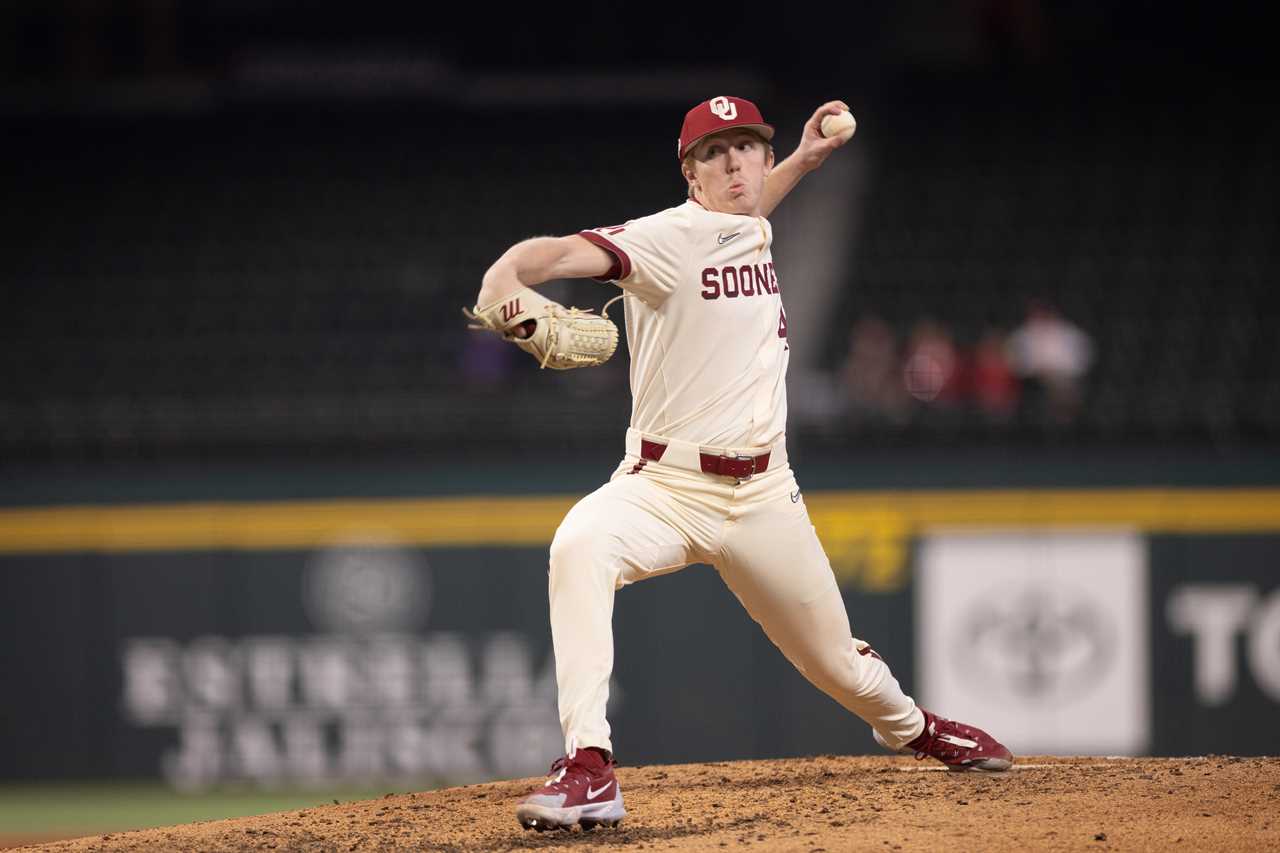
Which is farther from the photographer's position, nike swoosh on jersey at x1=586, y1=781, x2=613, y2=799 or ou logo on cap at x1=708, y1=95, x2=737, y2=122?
ou logo on cap at x1=708, y1=95, x2=737, y2=122

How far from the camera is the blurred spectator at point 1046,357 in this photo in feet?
34.9

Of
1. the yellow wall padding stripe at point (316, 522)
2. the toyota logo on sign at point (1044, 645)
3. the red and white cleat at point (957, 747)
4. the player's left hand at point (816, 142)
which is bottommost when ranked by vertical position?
the toyota logo on sign at point (1044, 645)

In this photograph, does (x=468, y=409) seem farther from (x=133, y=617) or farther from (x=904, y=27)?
(x=904, y=27)

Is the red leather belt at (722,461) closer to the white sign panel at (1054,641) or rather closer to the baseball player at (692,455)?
the baseball player at (692,455)

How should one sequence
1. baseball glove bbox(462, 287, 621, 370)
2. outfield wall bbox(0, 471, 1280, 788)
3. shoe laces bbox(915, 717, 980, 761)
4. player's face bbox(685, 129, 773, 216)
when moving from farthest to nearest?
outfield wall bbox(0, 471, 1280, 788)
shoe laces bbox(915, 717, 980, 761)
player's face bbox(685, 129, 773, 216)
baseball glove bbox(462, 287, 621, 370)

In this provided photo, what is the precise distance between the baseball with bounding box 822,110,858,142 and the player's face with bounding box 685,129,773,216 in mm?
379

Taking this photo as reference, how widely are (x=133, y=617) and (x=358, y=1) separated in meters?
8.07

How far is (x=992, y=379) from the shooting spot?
34.7ft

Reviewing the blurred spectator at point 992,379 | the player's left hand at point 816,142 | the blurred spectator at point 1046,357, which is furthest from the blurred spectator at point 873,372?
the player's left hand at point 816,142

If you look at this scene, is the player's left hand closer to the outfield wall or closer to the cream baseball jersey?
the cream baseball jersey

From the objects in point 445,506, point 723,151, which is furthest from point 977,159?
point 723,151

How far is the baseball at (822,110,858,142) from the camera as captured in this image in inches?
185

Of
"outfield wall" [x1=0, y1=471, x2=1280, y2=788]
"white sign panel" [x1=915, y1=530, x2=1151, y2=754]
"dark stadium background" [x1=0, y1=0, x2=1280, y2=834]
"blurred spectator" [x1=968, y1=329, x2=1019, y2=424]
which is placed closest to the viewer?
"white sign panel" [x1=915, y1=530, x2=1151, y2=754]

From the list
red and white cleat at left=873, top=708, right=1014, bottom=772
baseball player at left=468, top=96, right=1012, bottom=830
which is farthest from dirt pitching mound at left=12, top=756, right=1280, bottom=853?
baseball player at left=468, top=96, right=1012, bottom=830
